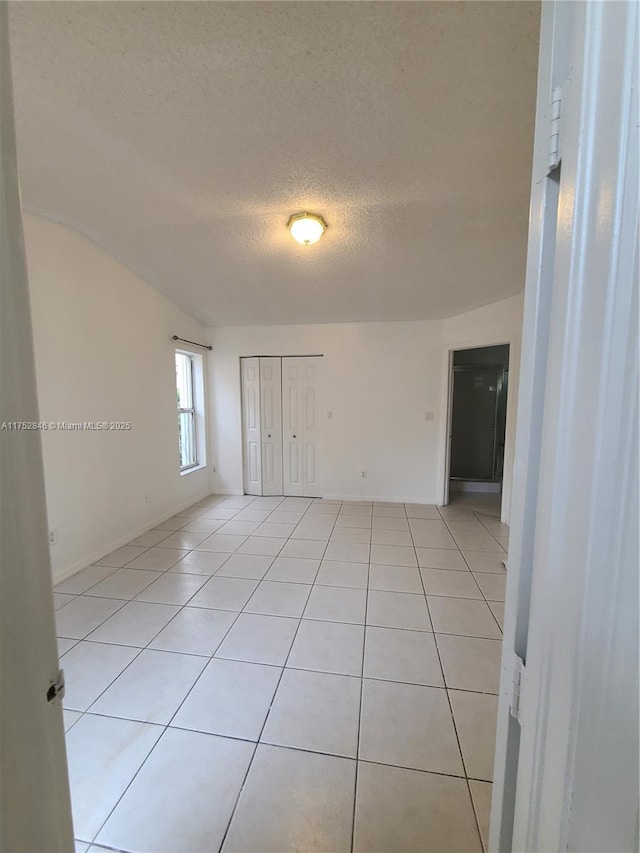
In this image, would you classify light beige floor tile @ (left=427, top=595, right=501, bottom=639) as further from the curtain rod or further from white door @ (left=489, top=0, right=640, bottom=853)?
the curtain rod

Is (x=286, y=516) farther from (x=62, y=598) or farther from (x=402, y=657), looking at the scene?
→ (x=402, y=657)

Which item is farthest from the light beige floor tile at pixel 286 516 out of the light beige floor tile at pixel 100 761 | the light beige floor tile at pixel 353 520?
the light beige floor tile at pixel 100 761

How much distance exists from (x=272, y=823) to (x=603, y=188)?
1.82 metres

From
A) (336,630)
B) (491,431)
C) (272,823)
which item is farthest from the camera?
(491,431)

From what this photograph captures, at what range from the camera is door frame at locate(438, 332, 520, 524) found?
11.8 feet

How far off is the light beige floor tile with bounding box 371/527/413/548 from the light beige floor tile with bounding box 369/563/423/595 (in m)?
0.48

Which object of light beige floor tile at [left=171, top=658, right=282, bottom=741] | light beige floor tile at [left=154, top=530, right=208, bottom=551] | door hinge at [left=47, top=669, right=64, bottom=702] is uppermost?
door hinge at [left=47, top=669, right=64, bottom=702]

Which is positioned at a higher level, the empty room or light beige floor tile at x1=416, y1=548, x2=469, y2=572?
the empty room

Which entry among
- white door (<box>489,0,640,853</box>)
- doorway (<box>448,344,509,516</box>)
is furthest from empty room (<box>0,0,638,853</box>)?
doorway (<box>448,344,509,516</box>)

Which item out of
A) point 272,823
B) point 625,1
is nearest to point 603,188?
point 625,1

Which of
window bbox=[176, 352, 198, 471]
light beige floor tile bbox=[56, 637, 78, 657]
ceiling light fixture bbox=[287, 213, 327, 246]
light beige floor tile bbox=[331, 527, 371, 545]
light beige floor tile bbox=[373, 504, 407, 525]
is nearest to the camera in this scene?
light beige floor tile bbox=[56, 637, 78, 657]

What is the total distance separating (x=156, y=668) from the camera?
183 cm

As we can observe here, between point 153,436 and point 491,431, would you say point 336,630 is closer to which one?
point 153,436

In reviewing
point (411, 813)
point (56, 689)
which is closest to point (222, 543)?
point (411, 813)
